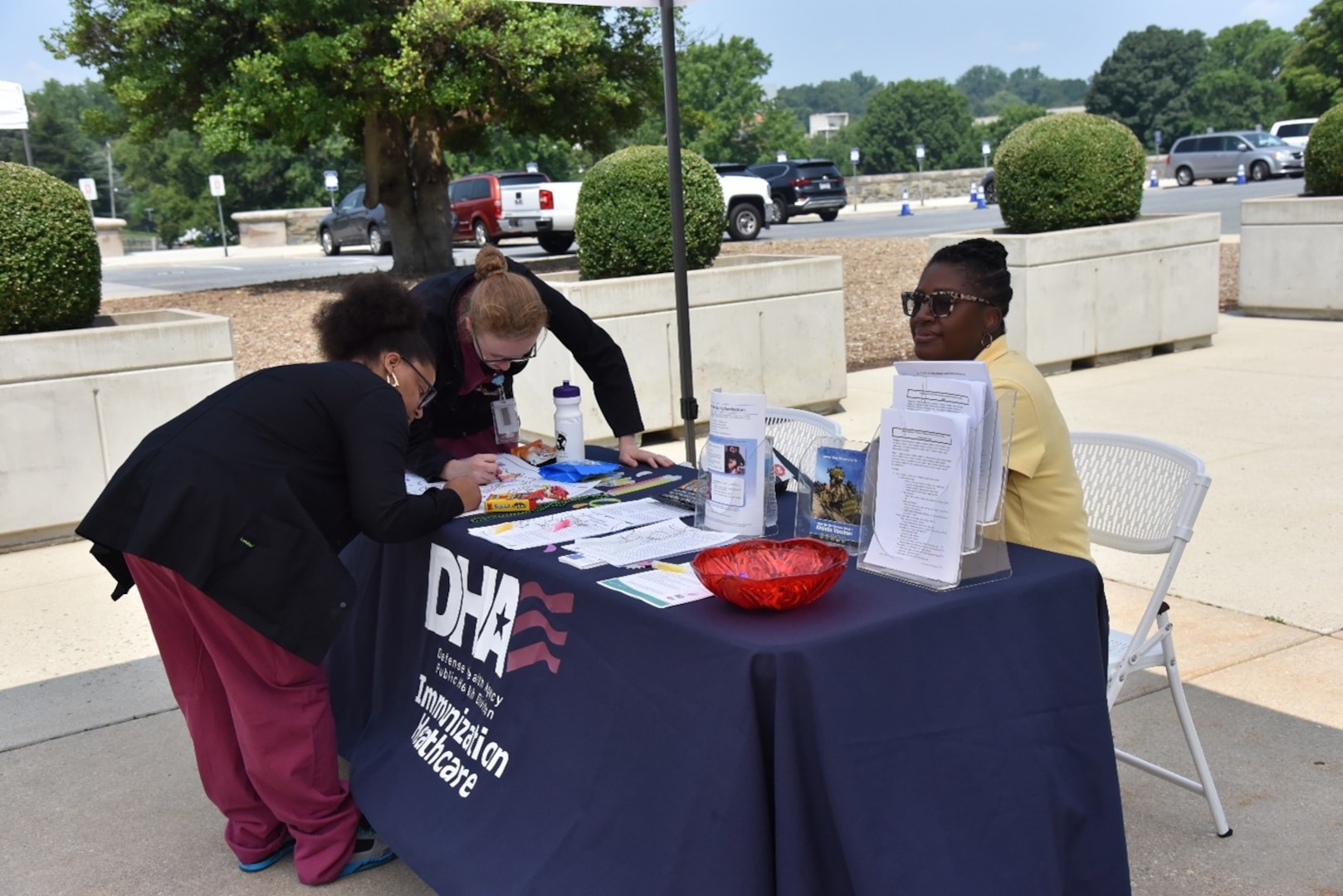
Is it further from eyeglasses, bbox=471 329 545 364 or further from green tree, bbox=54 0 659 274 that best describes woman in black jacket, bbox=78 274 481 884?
green tree, bbox=54 0 659 274

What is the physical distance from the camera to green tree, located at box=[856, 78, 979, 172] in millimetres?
83125

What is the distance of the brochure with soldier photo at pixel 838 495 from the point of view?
9.23 ft

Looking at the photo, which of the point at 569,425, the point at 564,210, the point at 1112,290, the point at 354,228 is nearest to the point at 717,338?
the point at 1112,290

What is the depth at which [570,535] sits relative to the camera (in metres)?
3.11

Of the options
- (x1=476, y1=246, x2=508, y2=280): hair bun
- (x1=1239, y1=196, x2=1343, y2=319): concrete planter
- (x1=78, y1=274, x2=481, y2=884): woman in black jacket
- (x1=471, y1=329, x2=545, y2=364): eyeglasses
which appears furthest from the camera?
(x1=1239, y1=196, x2=1343, y2=319): concrete planter

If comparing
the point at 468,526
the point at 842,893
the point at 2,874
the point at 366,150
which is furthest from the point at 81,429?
the point at 366,150

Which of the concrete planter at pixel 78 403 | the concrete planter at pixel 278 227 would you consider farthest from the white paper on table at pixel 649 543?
the concrete planter at pixel 278 227

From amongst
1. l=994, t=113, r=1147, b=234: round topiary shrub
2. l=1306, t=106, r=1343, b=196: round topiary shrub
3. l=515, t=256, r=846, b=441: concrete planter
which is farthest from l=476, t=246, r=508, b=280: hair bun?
l=1306, t=106, r=1343, b=196: round topiary shrub

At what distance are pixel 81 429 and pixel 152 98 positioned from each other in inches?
371

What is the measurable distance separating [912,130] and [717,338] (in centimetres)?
7983

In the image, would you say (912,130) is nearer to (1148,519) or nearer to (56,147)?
(56,147)

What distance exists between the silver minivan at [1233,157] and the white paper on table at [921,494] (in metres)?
36.6

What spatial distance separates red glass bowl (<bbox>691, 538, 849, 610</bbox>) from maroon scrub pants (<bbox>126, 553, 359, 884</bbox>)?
45.0 inches

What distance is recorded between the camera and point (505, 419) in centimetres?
410
